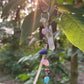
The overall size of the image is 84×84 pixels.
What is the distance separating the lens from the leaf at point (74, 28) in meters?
0.24

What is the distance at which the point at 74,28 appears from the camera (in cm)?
26

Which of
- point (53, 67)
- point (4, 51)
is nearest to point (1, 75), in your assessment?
point (4, 51)

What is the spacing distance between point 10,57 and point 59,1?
11.5 ft

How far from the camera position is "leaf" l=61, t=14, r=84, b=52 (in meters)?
0.24

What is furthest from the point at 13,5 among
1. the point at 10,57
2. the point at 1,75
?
the point at 1,75

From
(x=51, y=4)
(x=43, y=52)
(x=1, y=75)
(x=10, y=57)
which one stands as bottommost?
(x=1, y=75)

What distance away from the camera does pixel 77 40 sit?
0.24m

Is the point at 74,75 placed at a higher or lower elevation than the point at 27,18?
lower

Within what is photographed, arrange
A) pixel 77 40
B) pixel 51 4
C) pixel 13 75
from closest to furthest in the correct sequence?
pixel 77 40, pixel 51 4, pixel 13 75

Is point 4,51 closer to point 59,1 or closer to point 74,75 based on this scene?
point 74,75

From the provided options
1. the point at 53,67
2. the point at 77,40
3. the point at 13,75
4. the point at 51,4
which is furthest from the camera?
the point at 13,75

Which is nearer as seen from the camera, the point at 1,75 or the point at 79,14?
the point at 79,14

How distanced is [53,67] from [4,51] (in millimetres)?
3269

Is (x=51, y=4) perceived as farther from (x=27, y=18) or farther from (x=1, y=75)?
(x=1, y=75)
